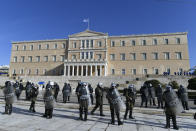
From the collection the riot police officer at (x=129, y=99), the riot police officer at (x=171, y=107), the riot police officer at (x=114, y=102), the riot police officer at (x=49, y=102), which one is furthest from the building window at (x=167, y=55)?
the riot police officer at (x=49, y=102)

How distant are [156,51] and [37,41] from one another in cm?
4016

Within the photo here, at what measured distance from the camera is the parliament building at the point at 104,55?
4097 centimetres

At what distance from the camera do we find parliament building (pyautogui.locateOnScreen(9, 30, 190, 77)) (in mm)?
40969

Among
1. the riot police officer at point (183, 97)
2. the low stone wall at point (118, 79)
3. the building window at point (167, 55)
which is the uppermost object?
the building window at point (167, 55)

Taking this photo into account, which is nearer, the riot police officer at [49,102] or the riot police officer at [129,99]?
the riot police officer at [49,102]

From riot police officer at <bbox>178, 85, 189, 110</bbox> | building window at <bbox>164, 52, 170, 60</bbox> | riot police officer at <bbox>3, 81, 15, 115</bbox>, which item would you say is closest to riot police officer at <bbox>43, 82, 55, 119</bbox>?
riot police officer at <bbox>3, 81, 15, 115</bbox>

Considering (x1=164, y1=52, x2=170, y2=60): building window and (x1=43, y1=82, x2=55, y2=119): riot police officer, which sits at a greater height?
(x1=164, y1=52, x2=170, y2=60): building window

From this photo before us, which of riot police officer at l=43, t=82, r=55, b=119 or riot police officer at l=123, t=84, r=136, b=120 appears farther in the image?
riot police officer at l=123, t=84, r=136, b=120

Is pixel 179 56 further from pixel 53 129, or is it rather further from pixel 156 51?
pixel 53 129

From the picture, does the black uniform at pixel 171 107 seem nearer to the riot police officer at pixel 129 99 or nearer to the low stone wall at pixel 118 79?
the riot police officer at pixel 129 99

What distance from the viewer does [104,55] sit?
4431cm

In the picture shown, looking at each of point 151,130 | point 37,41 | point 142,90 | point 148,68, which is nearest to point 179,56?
point 148,68

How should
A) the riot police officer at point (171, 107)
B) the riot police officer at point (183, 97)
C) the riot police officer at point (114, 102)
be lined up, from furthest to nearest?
1. the riot police officer at point (183, 97)
2. the riot police officer at point (114, 102)
3. the riot police officer at point (171, 107)

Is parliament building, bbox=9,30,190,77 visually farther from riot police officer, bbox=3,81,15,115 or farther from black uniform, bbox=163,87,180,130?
black uniform, bbox=163,87,180,130
